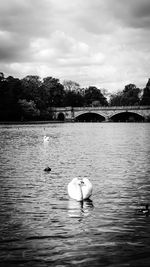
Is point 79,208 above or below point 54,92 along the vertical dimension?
below

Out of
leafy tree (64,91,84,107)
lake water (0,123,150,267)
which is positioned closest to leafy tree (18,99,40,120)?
leafy tree (64,91,84,107)

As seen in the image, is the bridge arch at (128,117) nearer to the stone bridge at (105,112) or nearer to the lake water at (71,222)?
the stone bridge at (105,112)

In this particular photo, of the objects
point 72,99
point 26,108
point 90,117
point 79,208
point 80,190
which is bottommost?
→ point 79,208

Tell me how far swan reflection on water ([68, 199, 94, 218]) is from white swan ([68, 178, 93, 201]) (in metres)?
0.15

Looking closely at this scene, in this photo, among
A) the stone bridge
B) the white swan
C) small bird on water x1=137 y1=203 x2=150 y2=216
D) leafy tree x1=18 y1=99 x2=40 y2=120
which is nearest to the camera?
small bird on water x1=137 y1=203 x2=150 y2=216

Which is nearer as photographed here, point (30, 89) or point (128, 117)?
point (30, 89)

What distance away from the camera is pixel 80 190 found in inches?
494

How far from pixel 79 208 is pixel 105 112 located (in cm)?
14710

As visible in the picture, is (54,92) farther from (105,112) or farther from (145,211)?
(145,211)

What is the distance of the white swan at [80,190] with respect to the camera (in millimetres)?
12492

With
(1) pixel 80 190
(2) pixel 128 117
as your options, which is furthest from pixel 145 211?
(2) pixel 128 117

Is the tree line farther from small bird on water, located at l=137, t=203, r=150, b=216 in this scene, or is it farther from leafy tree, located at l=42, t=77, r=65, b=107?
small bird on water, located at l=137, t=203, r=150, b=216

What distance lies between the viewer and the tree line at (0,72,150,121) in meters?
117

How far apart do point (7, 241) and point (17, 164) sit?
13710 millimetres
